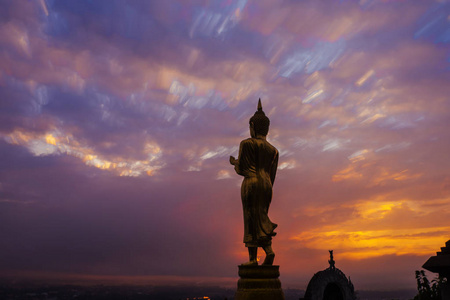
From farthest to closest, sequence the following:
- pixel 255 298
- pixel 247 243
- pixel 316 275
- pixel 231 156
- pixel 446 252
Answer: pixel 316 275 → pixel 231 156 → pixel 247 243 → pixel 255 298 → pixel 446 252

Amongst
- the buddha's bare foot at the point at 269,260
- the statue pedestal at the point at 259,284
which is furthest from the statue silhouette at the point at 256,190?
the statue pedestal at the point at 259,284

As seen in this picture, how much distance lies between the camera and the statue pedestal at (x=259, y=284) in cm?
892

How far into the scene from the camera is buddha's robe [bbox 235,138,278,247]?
9828 millimetres

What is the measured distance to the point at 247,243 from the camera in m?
9.87

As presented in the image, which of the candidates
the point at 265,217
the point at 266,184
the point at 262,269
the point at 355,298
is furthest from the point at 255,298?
the point at 355,298

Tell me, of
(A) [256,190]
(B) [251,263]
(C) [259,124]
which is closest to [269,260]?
(B) [251,263]

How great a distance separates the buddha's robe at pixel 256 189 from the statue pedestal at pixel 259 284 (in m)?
0.72

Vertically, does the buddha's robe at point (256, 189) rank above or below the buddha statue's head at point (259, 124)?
below

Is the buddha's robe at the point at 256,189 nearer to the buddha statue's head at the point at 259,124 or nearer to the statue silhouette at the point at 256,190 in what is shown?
the statue silhouette at the point at 256,190

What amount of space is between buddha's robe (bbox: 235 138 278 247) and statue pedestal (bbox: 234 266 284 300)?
72 centimetres

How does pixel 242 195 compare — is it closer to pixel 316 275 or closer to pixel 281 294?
pixel 281 294

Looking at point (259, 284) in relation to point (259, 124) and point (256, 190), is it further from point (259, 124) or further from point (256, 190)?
point (259, 124)

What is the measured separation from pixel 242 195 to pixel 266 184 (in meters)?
0.75

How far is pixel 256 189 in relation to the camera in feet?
32.9
